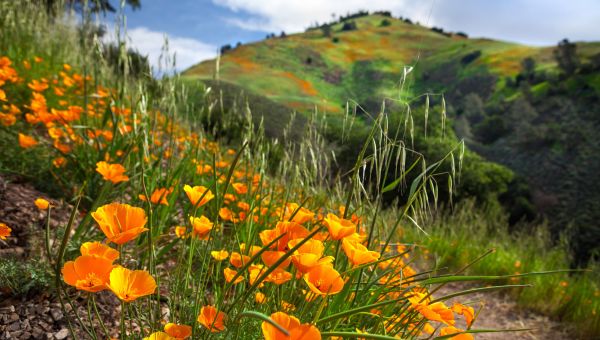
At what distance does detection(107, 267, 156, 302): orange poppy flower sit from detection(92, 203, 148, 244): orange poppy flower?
0.08 meters

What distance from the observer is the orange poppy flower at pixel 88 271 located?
0.90 m

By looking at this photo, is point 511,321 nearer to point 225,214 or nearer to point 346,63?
point 225,214

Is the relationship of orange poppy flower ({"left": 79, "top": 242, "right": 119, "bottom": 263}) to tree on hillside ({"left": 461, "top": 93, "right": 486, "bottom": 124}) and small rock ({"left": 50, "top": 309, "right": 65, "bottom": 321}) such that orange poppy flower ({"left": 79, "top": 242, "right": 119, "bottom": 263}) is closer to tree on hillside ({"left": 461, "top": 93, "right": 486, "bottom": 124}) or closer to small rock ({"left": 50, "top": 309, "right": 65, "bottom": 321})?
small rock ({"left": 50, "top": 309, "right": 65, "bottom": 321})

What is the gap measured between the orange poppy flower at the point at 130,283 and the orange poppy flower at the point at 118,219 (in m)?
0.08

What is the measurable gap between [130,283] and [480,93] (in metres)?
36.8

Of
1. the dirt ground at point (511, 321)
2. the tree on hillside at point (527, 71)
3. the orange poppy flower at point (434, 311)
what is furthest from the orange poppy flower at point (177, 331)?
the tree on hillside at point (527, 71)

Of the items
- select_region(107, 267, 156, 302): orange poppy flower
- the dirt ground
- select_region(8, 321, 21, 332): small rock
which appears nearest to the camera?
select_region(107, 267, 156, 302): orange poppy flower

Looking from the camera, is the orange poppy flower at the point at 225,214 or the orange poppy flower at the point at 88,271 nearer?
the orange poppy flower at the point at 88,271

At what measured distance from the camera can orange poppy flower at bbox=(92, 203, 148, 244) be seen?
3.30 ft

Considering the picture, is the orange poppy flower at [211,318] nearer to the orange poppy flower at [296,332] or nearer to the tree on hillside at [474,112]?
the orange poppy flower at [296,332]

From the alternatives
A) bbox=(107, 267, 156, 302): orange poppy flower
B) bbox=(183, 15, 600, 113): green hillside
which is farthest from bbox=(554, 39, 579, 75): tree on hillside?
bbox=(107, 267, 156, 302): orange poppy flower

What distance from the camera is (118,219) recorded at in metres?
1.09

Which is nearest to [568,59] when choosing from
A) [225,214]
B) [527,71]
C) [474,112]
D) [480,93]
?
[474,112]

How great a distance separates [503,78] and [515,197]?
87.5 feet
